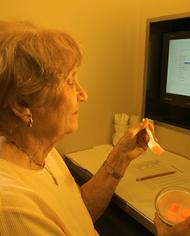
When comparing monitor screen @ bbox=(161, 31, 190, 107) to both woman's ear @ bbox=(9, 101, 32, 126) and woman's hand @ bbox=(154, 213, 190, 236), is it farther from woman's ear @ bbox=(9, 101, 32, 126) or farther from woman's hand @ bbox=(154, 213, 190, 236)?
woman's ear @ bbox=(9, 101, 32, 126)

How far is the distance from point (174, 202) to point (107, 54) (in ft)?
3.27

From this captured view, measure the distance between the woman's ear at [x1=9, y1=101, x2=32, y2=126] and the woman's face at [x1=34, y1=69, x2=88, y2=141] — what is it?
5 cm

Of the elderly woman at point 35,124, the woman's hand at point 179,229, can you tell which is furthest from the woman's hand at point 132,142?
the woman's hand at point 179,229

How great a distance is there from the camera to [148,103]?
1.66 meters

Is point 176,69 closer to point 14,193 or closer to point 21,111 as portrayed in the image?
point 21,111

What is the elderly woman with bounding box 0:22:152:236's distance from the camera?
661mm

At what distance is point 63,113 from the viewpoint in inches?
33.7

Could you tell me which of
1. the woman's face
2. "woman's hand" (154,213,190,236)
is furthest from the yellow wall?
"woman's hand" (154,213,190,236)

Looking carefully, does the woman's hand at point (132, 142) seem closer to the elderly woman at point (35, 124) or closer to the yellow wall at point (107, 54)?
the elderly woman at point (35, 124)

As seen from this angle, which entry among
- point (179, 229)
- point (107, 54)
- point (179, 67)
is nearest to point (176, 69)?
point (179, 67)

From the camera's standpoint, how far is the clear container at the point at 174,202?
0.82m

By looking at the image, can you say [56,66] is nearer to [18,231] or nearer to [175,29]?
[18,231]

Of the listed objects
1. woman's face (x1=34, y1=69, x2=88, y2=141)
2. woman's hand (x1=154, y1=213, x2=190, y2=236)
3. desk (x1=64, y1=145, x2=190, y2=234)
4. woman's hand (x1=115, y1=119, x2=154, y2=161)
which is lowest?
desk (x1=64, y1=145, x2=190, y2=234)

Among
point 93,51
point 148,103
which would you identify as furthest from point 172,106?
point 93,51
